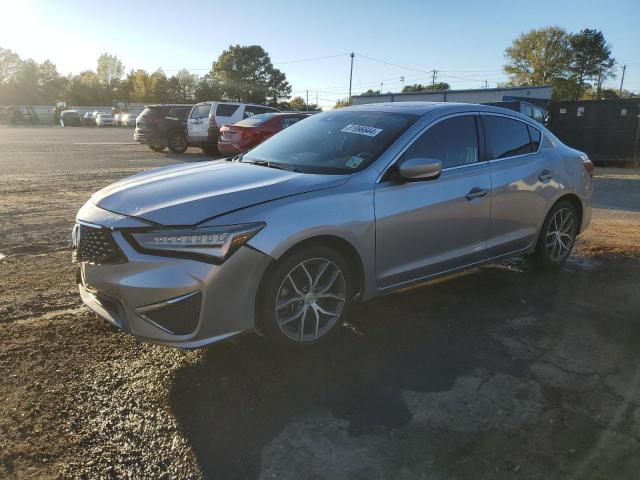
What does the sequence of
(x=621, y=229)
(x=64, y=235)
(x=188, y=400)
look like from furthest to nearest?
(x=621, y=229) < (x=64, y=235) < (x=188, y=400)

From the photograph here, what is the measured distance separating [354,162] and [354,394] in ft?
5.41

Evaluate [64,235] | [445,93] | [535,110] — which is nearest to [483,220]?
[64,235]

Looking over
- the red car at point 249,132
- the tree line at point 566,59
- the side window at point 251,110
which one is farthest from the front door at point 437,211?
the tree line at point 566,59

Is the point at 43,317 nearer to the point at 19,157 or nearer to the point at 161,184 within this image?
the point at 161,184

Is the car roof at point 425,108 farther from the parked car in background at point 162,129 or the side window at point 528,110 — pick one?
the parked car in background at point 162,129

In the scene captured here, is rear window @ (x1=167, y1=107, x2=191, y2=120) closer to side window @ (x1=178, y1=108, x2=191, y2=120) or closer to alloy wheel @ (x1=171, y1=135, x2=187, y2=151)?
side window @ (x1=178, y1=108, x2=191, y2=120)

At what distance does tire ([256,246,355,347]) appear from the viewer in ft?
10.6

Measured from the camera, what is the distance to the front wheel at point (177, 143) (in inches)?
715

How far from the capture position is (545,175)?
4.96 meters

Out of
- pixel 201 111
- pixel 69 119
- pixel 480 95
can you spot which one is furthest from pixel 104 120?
pixel 201 111

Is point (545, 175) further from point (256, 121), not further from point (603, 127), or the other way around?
point (603, 127)

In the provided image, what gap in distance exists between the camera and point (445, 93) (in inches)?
1624

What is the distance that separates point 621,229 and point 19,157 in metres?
16.1

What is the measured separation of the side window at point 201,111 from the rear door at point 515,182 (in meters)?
13.5
